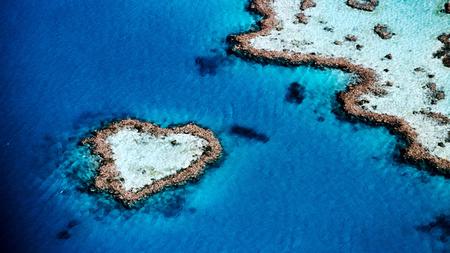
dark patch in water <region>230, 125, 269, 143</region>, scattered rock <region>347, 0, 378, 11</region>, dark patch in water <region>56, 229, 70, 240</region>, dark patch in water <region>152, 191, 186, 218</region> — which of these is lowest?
dark patch in water <region>56, 229, 70, 240</region>

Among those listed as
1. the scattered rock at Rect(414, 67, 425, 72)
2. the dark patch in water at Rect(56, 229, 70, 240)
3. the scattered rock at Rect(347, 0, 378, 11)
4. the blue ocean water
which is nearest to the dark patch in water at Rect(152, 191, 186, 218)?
the blue ocean water

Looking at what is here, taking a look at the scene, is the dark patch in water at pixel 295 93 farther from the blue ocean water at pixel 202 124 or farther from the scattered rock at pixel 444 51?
the scattered rock at pixel 444 51

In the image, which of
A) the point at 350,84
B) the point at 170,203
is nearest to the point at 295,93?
the point at 350,84

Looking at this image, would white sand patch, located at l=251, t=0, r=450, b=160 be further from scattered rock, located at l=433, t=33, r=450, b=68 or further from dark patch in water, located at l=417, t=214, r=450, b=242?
dark patch in water, located at l=417, t=214, r=450, b=242

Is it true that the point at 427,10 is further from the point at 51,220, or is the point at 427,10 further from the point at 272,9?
the point at 51,220

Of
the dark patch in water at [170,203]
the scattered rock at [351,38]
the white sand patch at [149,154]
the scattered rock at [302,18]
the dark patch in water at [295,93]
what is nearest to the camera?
the dark patch in water at [170,203]

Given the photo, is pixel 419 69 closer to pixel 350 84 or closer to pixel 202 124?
pixel 350 84

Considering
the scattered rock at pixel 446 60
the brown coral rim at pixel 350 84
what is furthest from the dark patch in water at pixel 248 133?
the scattered rock at pixel 446 60
